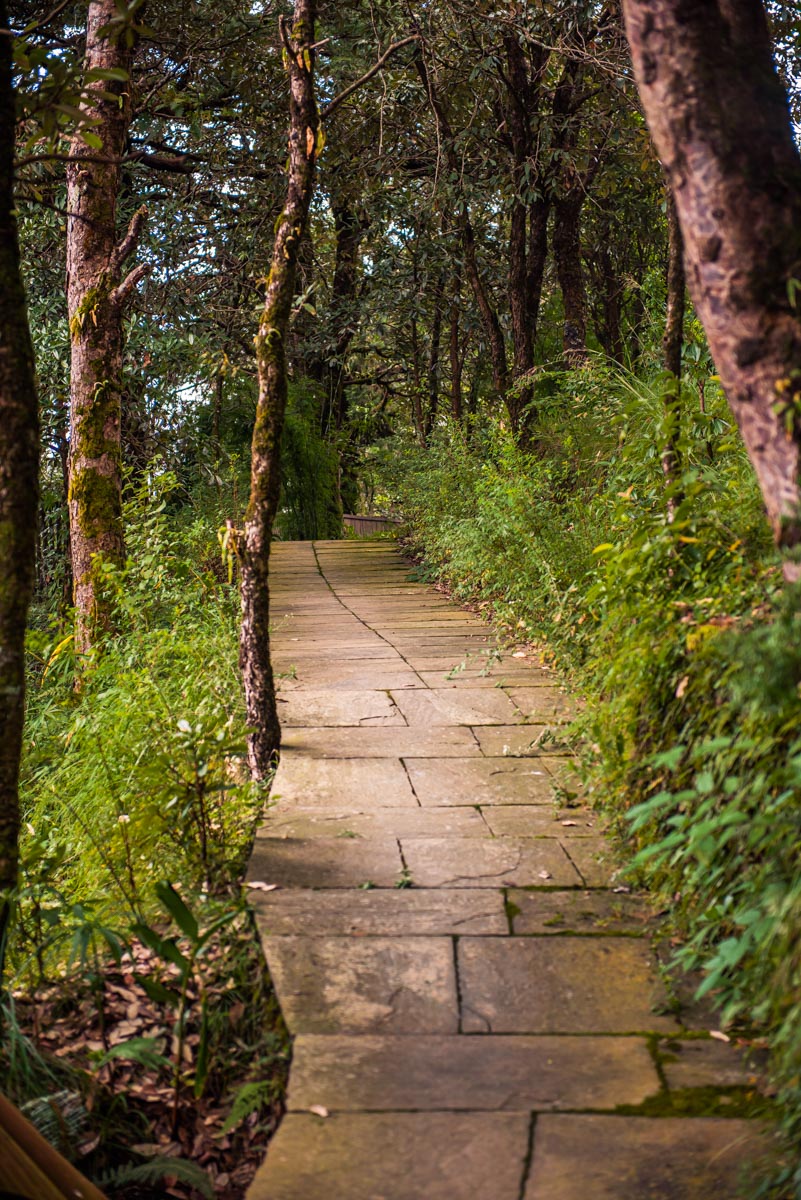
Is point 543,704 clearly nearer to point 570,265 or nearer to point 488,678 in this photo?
point 488,678

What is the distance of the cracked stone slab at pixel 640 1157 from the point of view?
6.44 feet

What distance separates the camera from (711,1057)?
94.0 inches

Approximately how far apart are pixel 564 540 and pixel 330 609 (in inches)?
96.7

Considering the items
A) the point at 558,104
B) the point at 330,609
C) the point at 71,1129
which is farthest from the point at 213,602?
the point at 558,104

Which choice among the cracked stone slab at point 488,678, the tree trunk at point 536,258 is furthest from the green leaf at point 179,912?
the tree trunk at point 536,258

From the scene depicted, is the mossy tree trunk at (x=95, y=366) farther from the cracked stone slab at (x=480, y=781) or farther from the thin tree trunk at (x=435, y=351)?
the thin tree trunk at (x=435, y=351)

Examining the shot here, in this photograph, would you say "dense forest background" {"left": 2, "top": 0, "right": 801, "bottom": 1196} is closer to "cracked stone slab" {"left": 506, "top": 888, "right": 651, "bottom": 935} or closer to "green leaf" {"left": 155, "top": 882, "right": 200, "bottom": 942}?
"green leaf" {"left": 155, "top": 882, "right": 200, "bottom": 942}

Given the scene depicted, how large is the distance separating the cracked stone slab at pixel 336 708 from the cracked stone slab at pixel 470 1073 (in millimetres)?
2580

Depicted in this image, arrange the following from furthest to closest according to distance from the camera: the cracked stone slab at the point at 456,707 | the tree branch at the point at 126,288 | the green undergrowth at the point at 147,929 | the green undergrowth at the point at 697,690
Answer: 1. the tree branch at the point at 126,288
2. the cracked stone slab at the point at 456,707
3. the green undergrowth at the point at 147,929
4. the green undergrowth at the point at 697,690

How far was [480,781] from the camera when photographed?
164 inches

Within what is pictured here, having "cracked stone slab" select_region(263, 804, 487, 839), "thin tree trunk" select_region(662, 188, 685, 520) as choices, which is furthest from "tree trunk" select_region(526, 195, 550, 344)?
"cracked stone slab" select_region(263, 804, 487, 839)

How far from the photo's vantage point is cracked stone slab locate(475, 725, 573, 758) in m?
4.49

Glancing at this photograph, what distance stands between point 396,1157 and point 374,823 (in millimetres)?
1691

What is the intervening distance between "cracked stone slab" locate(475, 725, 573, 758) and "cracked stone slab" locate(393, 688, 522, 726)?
→ 12cm
